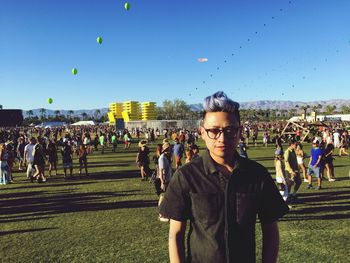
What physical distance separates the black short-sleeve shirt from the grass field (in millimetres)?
4349

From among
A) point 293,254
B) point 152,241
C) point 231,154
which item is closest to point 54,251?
point 152,241

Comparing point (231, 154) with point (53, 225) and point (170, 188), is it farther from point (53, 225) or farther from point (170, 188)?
point (53, 225)

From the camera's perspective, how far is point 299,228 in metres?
7.62

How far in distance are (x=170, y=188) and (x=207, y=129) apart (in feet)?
1.37

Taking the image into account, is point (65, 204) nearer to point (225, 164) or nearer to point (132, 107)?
point (225, 164)

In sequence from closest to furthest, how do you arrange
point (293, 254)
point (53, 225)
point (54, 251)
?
point (293, 254)
point (54, 251)
point (53, 225)

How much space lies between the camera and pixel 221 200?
197cm

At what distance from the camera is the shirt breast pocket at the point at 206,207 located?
1.97 metres

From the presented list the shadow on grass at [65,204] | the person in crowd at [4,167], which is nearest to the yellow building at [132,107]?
the person in crowd at [4,167]

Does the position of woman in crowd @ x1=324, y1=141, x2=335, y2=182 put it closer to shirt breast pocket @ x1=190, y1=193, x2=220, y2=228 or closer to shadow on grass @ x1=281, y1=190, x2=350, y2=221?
shadow on grass @ x1=281, y1=190, x2=350, y2=221

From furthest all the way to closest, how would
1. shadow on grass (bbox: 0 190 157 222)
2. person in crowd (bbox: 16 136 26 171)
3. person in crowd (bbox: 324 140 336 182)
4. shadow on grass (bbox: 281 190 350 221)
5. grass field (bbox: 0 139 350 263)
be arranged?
person in crowd (bbox: 16 136 26 171) < person in crowd (bbox: 324 140 336 182) < shadow on grass (bbox: 0 190 157 222) < shadow on grass (bbox: 281 190 350 221) < grass field (bbox: 0 139 350 263)

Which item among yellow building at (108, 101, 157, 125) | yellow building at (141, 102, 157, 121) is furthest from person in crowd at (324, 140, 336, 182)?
yellow building at (141, 102, 157, 121)

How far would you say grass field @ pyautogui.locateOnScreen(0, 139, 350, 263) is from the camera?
639 centimetres

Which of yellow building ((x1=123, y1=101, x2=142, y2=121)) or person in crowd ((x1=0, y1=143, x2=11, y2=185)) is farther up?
yellow building ((x1=123, y1=101, x2=142, y2=121))
